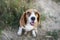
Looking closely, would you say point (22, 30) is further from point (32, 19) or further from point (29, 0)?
point (29, 0)

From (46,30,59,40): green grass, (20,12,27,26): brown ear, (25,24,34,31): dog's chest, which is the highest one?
(20,12,27,26): brown ear

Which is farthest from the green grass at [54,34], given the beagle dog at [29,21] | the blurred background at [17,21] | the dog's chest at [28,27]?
the dog's chest at [28,27]

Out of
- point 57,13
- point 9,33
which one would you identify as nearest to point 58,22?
point 57,13

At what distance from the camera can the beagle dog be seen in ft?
15.9

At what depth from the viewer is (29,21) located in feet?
16.1

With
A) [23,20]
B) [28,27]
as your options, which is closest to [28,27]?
[28,27]

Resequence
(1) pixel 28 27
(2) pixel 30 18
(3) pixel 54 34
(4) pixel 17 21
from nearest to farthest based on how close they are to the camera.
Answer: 1. (2) pixel 30 18
2. (1) pixel 28 27
3. (3) pixel 54 34
4. (4) pixel 17 21

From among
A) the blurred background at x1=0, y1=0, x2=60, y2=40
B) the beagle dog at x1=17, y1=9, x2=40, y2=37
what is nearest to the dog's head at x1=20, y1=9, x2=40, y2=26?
the beagle dog at x1=17, y1=9, x2=40, y2=37

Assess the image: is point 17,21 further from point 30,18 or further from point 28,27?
point 30,18

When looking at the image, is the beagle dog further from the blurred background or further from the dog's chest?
the blurred background

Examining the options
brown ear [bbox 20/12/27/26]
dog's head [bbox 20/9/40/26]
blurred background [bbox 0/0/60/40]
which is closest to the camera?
dog's head [bbox 20/9/40/26]

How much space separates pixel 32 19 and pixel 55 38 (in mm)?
790

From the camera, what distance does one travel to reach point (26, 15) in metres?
4.95

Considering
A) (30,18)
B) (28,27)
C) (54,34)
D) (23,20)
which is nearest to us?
(30,18)
